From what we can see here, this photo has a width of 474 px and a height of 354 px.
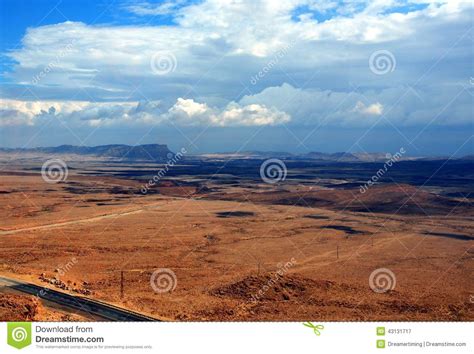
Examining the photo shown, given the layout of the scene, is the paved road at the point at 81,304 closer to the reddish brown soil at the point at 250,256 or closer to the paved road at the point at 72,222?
the reddish brown soil at the point at 250,256

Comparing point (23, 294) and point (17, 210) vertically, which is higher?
point (17, 210)

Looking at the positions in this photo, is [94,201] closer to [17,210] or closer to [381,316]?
[17,210]

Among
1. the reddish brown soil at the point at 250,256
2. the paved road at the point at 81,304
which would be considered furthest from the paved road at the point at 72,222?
the paved road at the point at 81,304
